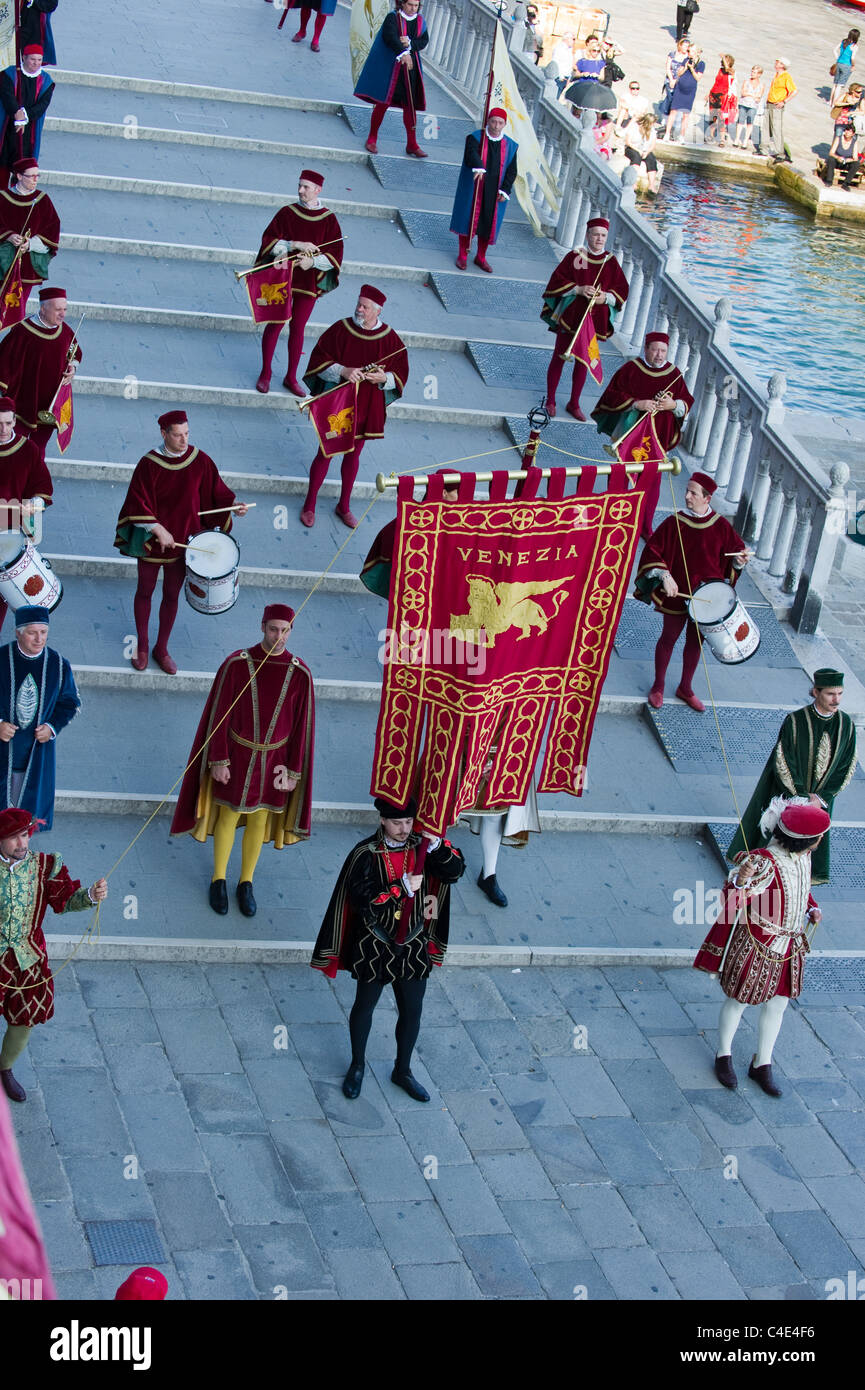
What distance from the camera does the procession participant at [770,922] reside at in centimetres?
837

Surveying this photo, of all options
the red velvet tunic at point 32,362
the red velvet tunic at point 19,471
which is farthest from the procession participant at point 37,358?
the red velvet tunic at point 19,471

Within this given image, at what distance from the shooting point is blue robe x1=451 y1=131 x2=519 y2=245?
578 inches

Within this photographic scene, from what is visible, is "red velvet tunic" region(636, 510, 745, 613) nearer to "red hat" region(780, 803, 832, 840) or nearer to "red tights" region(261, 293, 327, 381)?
"red hat" region(780, 803, 832, 840)

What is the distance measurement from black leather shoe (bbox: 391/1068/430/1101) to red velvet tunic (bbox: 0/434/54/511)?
4.02 m

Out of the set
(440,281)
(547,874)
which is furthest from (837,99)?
(547,874)

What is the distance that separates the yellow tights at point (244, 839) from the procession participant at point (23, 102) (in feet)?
23.6

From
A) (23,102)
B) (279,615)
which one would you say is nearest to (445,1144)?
(279,615)

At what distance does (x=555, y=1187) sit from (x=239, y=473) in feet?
19.8

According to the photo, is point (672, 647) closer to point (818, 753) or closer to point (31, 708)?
point (818, 753)

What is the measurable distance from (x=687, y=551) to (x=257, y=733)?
10.8 ft

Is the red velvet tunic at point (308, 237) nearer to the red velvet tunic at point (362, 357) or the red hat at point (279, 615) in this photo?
the red velvet tunic at point (362, 357)

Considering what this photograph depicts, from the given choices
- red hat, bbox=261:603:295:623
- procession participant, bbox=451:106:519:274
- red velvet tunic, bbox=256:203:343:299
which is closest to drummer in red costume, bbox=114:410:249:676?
red hat, bbox=261:603:295:623

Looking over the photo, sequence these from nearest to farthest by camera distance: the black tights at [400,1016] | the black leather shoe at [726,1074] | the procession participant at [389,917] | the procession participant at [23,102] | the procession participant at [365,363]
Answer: the procession participant at [389,917], the black tights at [400,1016], the black leather shoe at [726,1074], the procession participant at [365,363], the procession participant at [23,102]

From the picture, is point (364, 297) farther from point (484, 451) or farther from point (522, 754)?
point (522, 754)
